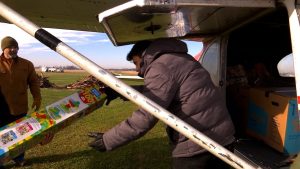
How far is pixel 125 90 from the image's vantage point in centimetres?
220

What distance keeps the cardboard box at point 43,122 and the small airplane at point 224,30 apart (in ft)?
2.02

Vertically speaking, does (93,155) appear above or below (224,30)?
below

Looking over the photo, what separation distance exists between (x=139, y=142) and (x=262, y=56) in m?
2.83

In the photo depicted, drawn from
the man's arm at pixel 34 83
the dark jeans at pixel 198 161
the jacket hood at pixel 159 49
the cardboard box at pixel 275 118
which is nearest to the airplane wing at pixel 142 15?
the jacket hood at pixel 159 49

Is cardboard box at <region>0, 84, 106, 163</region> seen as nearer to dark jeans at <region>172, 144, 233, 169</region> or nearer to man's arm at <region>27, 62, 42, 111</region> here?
dark jeans at <region>172, 144, 233, 169</region>

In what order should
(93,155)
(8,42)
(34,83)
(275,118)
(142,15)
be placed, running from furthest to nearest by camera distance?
1. (93,155)
2. (34,83)
3. (8,42)
4. (275,118)
5. (142,15)

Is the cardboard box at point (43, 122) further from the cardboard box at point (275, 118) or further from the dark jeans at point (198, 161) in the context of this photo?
the cardboard box at point (275, 118)

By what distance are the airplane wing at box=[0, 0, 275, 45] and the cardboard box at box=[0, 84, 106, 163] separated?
0.61 meters

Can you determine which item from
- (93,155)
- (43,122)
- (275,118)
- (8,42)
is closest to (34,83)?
(8,42)

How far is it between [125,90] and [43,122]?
1012mm

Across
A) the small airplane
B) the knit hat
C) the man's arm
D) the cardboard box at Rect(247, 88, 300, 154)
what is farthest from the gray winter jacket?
the man's arm

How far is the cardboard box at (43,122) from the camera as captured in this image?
106 inches

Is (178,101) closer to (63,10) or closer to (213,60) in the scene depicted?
(63,10)

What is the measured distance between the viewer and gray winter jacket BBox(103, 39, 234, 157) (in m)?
2.33
